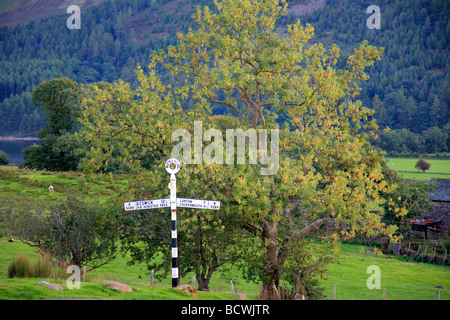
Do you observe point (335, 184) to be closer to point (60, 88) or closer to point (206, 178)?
point (206, 178)

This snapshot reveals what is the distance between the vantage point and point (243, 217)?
2341cm

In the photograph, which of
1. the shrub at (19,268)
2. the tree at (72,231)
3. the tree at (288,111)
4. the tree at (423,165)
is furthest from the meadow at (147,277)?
the tree at (423,165)

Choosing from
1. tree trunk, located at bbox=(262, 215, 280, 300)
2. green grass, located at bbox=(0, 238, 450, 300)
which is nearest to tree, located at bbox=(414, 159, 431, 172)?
green grass, located at bbox=(0, 238, 450, 300)

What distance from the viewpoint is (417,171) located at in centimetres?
15012

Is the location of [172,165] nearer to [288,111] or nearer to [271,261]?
[271,261]

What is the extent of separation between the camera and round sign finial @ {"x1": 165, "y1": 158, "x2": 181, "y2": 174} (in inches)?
619

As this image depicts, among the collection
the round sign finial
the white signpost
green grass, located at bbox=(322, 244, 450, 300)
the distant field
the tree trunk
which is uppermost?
the distant field

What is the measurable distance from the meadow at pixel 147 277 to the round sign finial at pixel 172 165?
446 cm

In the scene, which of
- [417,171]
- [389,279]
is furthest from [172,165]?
[417,171]

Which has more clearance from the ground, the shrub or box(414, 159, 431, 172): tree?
box(414, 159, 431, 172): tree

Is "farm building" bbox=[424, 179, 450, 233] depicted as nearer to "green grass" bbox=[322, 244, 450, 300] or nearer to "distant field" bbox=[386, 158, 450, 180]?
"green grass" bbox=[322, 244, 450, 300]

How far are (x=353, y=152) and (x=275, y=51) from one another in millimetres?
6684

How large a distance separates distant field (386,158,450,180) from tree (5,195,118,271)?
401ft

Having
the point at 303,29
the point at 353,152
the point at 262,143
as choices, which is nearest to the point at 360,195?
the point at 353,152
